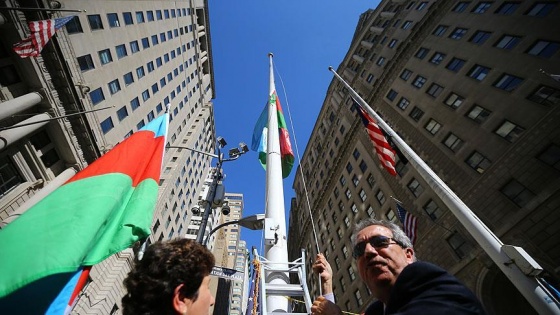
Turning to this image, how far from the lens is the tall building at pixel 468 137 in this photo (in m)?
16.4

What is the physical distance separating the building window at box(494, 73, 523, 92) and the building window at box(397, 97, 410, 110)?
10139 millimetres

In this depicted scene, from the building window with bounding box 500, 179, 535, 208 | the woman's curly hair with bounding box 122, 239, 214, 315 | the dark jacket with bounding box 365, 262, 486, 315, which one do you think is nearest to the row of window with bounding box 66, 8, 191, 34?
the woman's curly hair with bounding box 122, 239, 214, 315

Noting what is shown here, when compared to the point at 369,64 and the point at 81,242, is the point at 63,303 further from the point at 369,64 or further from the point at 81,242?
the point at 369,64

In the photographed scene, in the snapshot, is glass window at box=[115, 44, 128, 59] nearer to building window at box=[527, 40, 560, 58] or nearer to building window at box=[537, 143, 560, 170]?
building window at box=[527, 40, 560, 58]

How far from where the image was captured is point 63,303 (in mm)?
3561

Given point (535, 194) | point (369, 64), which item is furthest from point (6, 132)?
point (369, 64)

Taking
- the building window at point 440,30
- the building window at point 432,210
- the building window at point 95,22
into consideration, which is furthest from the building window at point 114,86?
the building window at point 440,30

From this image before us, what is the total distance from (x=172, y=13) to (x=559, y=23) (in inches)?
1919

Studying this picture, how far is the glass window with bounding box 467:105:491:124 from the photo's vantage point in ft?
68.9

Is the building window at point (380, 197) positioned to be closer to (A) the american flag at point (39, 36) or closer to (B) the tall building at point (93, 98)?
(B) the tall building at point (93, 98)

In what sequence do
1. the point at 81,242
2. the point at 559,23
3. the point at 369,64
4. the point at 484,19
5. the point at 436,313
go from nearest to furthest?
1. the point at 436,313
2. the point at 81,242
3. the point at 559,23
4. the point at 484,19
5. the point at 369,64

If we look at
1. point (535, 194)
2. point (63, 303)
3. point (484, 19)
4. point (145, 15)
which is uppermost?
point (145, 15)

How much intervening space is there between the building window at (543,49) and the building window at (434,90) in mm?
7435

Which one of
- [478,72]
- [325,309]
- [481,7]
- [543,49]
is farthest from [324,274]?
[481,7]
